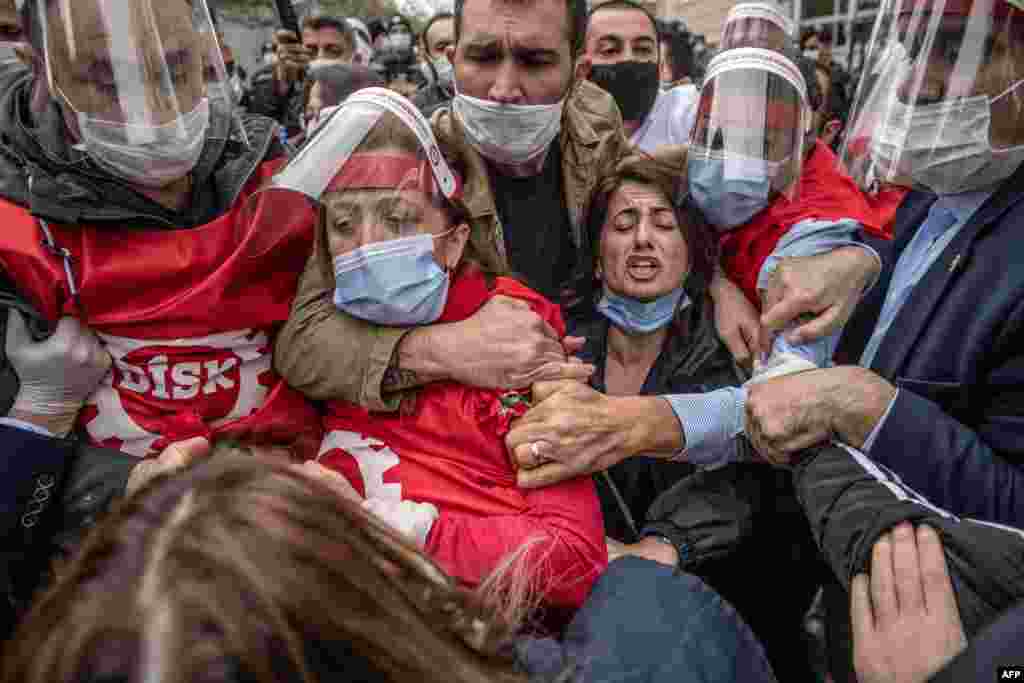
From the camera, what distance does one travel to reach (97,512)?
1.61 metres

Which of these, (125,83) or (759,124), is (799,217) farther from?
(125,83)

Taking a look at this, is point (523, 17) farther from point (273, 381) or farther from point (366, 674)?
point (366, 674)

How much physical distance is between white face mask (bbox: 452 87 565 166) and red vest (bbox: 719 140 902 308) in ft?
2.34

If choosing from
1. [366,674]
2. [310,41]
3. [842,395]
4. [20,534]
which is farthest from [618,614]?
[310,41]

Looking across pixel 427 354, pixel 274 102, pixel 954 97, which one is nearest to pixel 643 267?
pixel 427 354

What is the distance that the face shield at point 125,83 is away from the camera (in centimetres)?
160

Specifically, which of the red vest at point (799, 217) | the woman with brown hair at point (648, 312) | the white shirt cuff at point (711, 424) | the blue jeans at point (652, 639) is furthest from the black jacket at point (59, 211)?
the red vest at point (799, 217)

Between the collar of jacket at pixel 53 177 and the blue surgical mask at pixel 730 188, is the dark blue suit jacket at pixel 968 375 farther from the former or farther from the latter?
the collar of jacket at pixel 53 177

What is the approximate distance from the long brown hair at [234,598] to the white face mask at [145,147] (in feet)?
3.96

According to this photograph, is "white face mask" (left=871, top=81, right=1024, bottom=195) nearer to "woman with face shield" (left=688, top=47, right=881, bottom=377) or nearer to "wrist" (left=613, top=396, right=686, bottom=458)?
"woman with face shield" (left=688, top=47, right=881, bottom=377)

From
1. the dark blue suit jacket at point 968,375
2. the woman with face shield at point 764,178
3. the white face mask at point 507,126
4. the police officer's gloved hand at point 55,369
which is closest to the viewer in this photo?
the dark blue suit jacket at point 968,375

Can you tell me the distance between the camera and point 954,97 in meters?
1.65

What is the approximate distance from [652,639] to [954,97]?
1521 millimetres

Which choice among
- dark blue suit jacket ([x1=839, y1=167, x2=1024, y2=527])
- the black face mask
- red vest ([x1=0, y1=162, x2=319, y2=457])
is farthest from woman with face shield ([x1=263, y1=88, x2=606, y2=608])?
the black face mask
